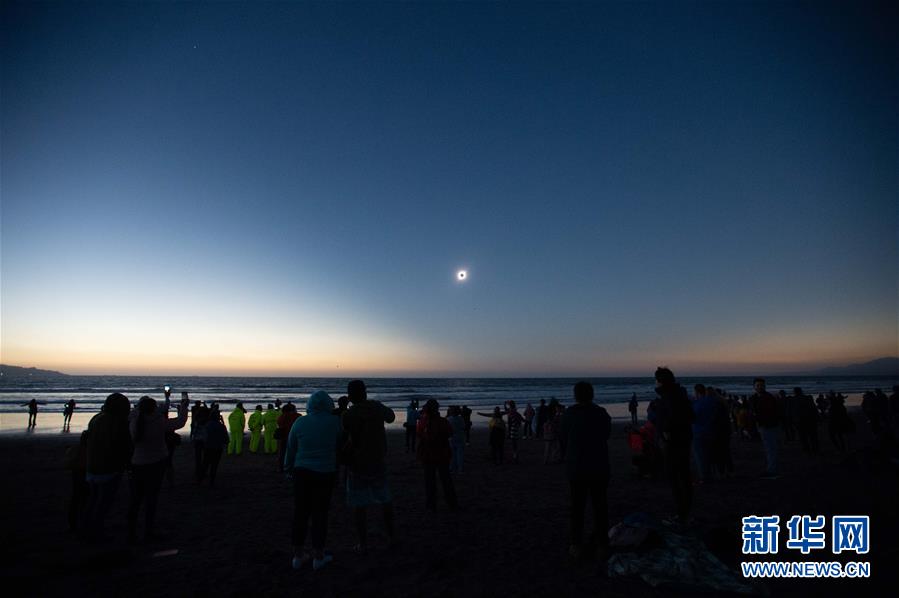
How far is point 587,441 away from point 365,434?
273 cm

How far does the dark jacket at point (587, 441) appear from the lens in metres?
5.26

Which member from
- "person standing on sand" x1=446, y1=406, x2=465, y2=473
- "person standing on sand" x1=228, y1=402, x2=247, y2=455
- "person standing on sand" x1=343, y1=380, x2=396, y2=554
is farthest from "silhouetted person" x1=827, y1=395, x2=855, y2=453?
"person standing on sand" x1=228, y1=402, x2=247, y2=455

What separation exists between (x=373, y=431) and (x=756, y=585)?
432 cm

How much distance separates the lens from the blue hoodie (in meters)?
5.27

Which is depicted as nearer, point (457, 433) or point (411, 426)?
point (457, 433)

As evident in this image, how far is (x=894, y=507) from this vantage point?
639 centimetres

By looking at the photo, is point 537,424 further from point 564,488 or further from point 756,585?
point 756,585

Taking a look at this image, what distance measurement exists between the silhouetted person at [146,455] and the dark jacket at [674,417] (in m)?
7.07

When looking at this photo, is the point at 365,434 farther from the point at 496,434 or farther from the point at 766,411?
the point at 766,411

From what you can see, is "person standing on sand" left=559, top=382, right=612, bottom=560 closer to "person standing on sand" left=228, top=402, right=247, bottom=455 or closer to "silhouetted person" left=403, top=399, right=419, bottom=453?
"silhouetted person" left=403, top=399, right=419, bottom=453

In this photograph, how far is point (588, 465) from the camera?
5.26m

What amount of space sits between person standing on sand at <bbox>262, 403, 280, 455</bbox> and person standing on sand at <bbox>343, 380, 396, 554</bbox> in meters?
10.6

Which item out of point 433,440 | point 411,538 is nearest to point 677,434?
point 433,440

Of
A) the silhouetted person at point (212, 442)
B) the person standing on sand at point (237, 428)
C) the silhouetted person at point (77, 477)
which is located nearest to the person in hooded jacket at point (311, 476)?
the silhouetted person at point (77, 477)
